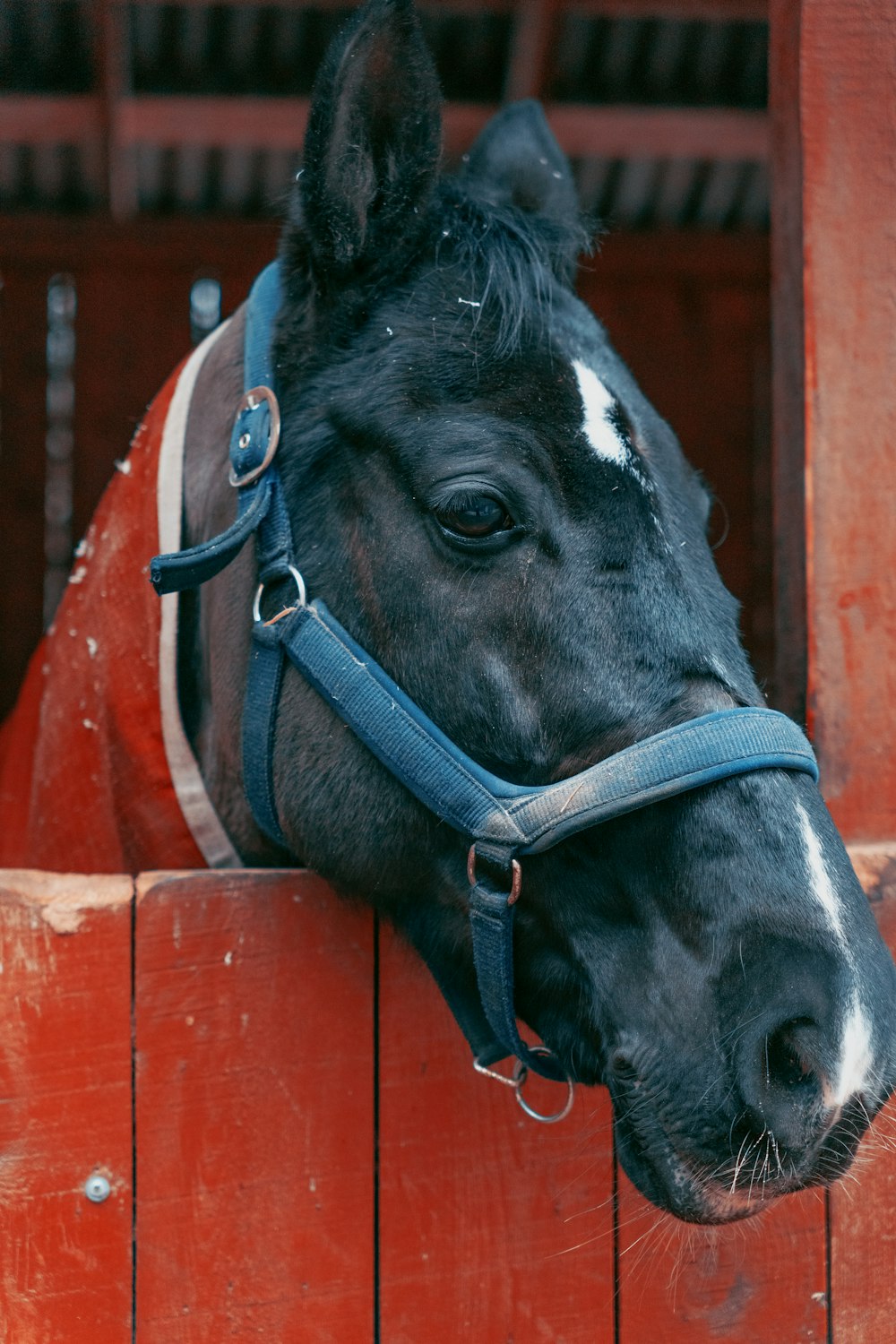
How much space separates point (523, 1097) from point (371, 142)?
1.12 metres

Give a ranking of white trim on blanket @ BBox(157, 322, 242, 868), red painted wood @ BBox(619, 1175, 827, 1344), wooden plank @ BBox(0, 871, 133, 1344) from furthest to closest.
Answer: white trim on blanket @ BBox(157, 322, 242, 868)
red painted wood @ BBox(619, 1175, 827, 1344)
wooden plank @ BBox(0, 871, 133, 1344)

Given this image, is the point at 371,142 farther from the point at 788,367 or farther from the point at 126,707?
the point at 126,707

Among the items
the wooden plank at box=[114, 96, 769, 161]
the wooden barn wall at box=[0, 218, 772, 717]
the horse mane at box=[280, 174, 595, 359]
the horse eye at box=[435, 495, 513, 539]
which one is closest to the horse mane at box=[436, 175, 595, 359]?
the horse mane at box=[280, 174, 595, 359]

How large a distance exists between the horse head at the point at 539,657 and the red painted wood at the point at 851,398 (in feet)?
0.74

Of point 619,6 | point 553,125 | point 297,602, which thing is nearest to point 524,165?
point 297,602

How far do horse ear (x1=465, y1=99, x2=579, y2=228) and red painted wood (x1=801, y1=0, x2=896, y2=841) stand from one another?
0.39 meters

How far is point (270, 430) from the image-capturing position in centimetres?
150

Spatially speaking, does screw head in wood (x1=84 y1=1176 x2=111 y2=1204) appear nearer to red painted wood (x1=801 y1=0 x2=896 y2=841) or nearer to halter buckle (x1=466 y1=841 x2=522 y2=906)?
halter buckle (x1=466 y1=841 x2=522 y2=906)

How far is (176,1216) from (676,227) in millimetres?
4393

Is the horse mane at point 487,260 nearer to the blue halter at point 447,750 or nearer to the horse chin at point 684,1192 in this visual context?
the blue halter at point 447,750

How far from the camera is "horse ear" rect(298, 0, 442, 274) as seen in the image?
4.61 feet

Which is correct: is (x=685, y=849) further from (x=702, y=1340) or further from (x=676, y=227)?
(x=676, y=227)

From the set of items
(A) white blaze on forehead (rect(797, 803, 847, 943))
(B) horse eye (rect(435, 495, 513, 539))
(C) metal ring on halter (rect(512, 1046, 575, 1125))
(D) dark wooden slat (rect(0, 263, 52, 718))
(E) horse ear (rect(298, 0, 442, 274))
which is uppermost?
(E) horse ear (rect(298, 0, 442, 274))

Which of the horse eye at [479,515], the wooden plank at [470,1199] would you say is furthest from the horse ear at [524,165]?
the wooden plank at [470,1199]
